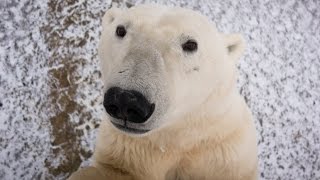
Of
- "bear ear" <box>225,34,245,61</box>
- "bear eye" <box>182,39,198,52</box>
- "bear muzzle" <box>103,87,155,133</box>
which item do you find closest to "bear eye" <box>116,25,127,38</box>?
"bear eye" <box>182,39,198,52</box>

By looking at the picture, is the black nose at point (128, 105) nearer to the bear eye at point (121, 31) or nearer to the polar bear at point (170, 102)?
the polar bear at point (170, 102)

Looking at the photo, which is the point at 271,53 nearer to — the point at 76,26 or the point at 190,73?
the point at 76,26

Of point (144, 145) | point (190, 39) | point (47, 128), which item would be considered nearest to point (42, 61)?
Result: point (47, 128)

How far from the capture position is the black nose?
6.21ft

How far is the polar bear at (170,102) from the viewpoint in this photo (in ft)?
6.53

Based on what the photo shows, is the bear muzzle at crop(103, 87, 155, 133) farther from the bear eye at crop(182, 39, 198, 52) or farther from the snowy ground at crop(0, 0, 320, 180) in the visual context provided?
the snowy ground at crop(0, 0, 320, 180)

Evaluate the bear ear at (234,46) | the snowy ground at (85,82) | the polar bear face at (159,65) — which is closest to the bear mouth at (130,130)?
the polar bear face at (159,65)

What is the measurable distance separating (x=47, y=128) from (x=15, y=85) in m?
0.41

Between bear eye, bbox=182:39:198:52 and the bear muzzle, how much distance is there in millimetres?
402

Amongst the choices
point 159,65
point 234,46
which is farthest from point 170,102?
point 234,46

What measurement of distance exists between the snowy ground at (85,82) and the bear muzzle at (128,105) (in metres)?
1.85

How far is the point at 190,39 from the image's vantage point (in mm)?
2283

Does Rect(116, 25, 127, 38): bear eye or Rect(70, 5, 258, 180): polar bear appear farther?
Rect(116, 25, 127, 38): bear eye

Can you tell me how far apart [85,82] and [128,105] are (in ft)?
6.85
